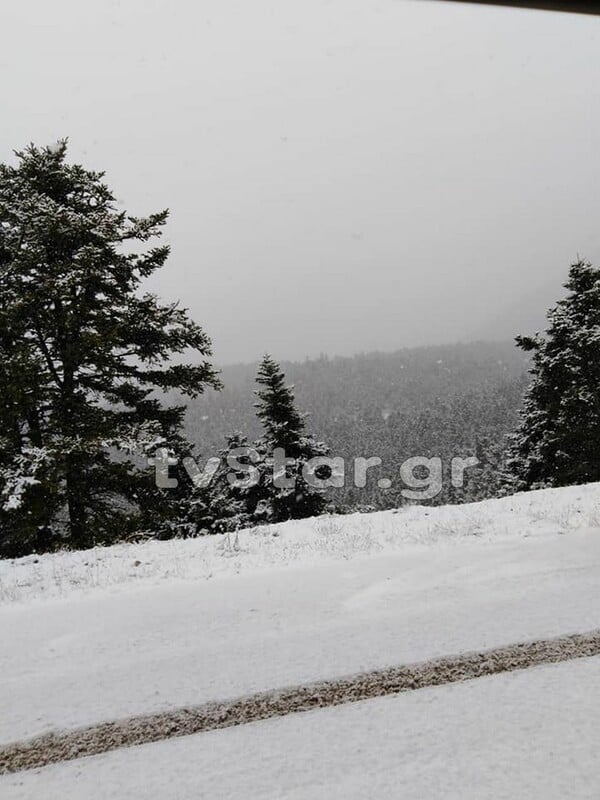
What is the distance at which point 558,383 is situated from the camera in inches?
1029

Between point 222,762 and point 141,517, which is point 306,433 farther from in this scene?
point 222,762

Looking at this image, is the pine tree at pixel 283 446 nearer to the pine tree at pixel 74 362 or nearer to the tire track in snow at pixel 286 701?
the pine tree at pixel 74 362

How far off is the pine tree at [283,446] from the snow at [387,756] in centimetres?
2158

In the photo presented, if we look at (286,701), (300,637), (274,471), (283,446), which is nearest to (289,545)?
(300,637)

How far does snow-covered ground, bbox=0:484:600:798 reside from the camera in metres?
2.93

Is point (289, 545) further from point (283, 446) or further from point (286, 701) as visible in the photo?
point (283, 446)

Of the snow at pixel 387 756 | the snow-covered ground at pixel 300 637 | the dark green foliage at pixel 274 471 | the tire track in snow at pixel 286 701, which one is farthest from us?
the dark green foliage at pixel 274 471

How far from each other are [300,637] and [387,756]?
1.61m

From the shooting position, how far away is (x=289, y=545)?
25.4ft

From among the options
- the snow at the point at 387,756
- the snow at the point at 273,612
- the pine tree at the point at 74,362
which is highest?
the pine tree at the point at 74,362

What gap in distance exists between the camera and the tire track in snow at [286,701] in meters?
3.20

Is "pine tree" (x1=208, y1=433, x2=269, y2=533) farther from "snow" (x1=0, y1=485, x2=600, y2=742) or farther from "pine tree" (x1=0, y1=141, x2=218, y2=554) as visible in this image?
"snow" (x1=0, y1=485, x2=600, y2=742)

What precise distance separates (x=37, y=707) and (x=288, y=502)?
2156 cm

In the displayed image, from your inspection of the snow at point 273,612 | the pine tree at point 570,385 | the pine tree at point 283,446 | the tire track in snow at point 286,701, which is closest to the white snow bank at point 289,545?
the snow at point 273,612
